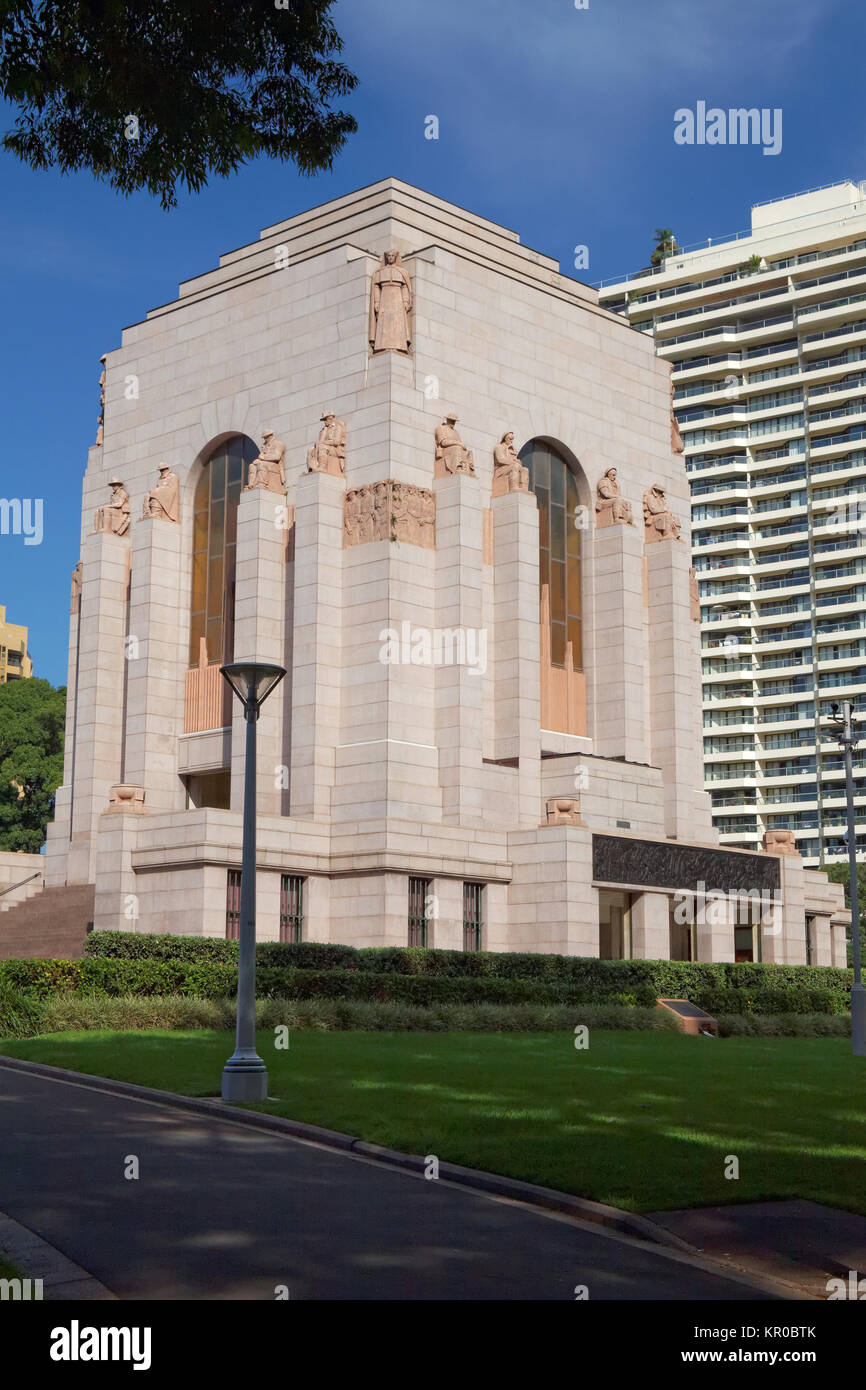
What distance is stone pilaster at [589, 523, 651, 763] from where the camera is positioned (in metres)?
50.1

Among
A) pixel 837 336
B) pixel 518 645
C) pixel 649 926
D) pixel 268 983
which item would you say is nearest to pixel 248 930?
pixel 268 983

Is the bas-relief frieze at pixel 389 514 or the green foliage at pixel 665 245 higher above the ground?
the green foliage at pixel 665 245

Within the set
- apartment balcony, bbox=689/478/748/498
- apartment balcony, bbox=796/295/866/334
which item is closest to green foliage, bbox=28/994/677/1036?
apartment balcony, bbox=689/478/748/498

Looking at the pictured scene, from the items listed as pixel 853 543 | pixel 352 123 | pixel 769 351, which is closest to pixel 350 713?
pixel 352 123

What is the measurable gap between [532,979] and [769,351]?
8902 centimetres

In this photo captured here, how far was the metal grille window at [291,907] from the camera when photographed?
A: 41188mm

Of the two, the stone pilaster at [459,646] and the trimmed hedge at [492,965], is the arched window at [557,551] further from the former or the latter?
the trimmed hedge at [492,965]

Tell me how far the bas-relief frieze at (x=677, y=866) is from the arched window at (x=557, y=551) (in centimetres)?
753


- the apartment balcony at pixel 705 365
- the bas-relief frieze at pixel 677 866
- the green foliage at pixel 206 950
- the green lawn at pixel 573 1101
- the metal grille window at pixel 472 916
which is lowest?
the green lawn at pixel 573 1101

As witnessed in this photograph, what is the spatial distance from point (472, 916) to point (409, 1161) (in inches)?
1136

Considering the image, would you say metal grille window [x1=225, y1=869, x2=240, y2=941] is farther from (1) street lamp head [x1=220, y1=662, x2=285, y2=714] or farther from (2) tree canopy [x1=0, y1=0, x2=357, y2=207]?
(2) tree canopy [x1=0, y1=0, x2=357, y2=207]

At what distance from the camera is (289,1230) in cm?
1115

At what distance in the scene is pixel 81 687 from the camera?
166 feet

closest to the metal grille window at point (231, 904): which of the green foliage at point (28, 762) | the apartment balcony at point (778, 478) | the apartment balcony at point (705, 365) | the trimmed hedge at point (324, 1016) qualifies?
the trimmed hedge at point (324, 1016)
